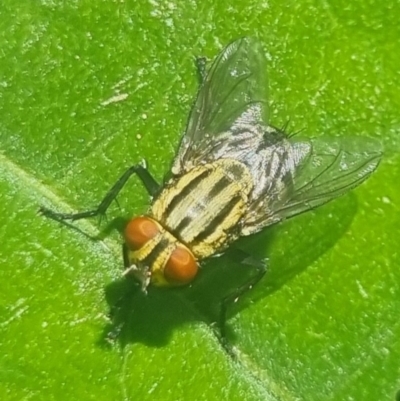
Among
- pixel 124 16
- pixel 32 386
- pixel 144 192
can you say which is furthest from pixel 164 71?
pixel 32 386

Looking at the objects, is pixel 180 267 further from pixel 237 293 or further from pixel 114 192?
pixel 114 192

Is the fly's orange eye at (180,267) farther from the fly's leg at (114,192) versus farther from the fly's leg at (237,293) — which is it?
the fly's leg at (114,192)

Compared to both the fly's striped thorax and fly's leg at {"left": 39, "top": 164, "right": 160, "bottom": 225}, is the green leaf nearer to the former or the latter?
fly's leg at {"left": 39, "top": 164, "right": 160, "bottom": 225}

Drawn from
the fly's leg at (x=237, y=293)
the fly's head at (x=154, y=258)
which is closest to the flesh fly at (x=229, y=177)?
the fly's head at (x=154, y=258)

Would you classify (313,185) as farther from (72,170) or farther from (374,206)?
(72,170)

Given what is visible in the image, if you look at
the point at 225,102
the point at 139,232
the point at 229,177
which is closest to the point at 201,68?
the point at 225,102

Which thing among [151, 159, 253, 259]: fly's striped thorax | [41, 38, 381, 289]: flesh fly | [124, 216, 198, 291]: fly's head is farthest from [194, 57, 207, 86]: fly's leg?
[124, 216, 198, 291]: fly's head
